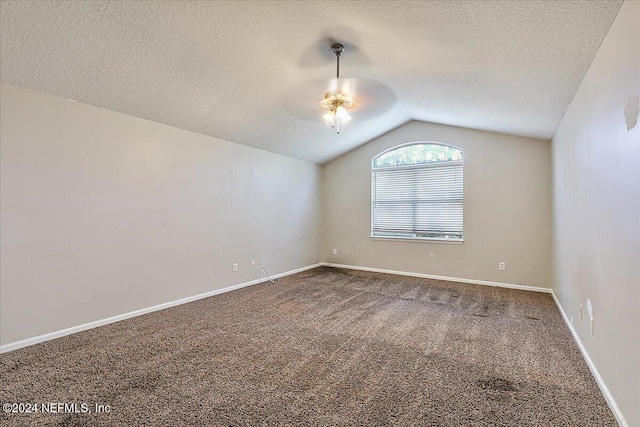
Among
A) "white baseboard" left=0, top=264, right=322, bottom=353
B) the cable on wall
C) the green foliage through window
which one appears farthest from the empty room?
the green foliage through window

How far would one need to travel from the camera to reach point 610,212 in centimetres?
181

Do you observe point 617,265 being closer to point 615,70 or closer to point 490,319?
point 615,70

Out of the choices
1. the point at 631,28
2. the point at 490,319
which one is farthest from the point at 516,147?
the point at 631,28

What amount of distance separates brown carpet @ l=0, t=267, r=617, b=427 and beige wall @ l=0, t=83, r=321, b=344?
38 centimetres

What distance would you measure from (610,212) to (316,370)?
2171 mm

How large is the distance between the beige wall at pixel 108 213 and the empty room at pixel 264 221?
0.02 m

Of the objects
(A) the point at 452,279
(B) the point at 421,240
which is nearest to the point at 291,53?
(B) the point at 421,240

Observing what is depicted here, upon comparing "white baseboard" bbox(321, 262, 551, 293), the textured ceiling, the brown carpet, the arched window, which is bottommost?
the brown carpet

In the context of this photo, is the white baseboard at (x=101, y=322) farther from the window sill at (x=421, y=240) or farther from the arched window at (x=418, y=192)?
the arched window at (x=418, y=192)

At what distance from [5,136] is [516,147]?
614 centimetres

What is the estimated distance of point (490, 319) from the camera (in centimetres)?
331

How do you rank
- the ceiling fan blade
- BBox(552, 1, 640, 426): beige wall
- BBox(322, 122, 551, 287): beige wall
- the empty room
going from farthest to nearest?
BBox(322, 122, 551, 287): beige wall → the ceiling fan blade → the empty room → BBox(552, 1, 640, 426): beige wall

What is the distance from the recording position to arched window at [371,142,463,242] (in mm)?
5219

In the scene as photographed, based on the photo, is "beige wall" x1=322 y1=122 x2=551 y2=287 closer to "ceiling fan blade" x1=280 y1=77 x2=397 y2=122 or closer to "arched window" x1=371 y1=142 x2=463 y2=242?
"arched window" x1=371 y1=142 x2=463 y2=242
